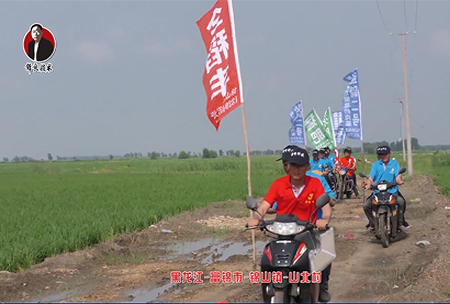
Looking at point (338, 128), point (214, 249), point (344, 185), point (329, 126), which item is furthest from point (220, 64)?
point (338, 128)

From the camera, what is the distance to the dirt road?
6.20 m

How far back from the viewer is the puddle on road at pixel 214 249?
9.02 meters

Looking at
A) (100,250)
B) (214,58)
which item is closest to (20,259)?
(100,250)

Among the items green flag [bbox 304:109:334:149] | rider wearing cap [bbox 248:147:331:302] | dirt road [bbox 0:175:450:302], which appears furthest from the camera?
green flag [bbox 304:109:334:149]

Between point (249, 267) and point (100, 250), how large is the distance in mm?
3068

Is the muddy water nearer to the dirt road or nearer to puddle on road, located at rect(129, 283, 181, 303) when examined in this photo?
the dirt road

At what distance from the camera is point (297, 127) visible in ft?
74.7

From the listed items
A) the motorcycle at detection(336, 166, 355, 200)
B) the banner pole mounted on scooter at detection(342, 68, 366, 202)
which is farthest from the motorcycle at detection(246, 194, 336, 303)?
the banner pole mounted on scooter at detection(342, 68, 366, 202)

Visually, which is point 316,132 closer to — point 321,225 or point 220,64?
point 220,64

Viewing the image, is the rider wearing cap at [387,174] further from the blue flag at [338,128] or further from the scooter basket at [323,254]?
the blue flag at [338,128]

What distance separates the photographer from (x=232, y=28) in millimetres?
7410

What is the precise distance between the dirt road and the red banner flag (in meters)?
2.40

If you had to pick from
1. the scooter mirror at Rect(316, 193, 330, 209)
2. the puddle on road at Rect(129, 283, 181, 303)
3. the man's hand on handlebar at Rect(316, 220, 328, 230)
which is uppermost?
the scooter mirror at Rect(316, 193, 330, 209)

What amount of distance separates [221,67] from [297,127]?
50.8 ft
